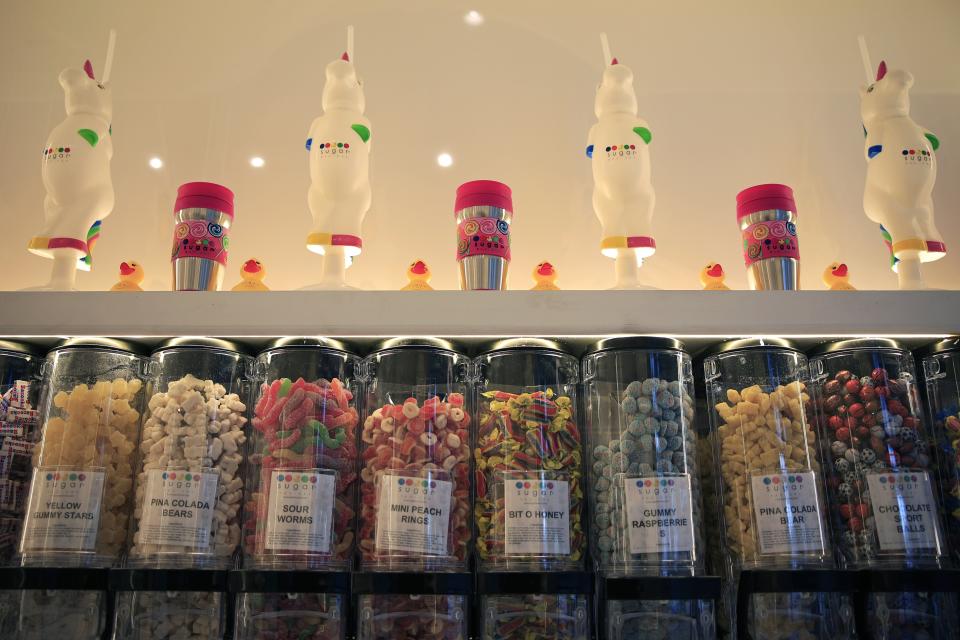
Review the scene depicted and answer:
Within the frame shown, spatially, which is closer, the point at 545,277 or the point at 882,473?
the point at 882,473

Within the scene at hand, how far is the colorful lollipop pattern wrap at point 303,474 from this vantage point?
0.97 metres

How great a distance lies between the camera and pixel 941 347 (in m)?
1.11

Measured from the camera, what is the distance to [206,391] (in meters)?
1.06

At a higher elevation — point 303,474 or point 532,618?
point 303,474

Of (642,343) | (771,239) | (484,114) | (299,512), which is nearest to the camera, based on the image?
(299,512)

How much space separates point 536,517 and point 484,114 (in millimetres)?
780

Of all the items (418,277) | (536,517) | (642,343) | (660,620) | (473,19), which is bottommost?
(660,620)

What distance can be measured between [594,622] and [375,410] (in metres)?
0.38

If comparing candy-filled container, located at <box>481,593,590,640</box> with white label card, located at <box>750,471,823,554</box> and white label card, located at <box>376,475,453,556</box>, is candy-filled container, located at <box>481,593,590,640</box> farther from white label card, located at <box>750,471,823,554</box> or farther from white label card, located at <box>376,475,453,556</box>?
white label card, located at <box>750,471,823,554</box>

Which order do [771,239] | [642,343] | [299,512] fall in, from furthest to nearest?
[771,239], [642,343], [299,512]

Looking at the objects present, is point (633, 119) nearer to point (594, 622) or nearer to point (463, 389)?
point (463, 389)

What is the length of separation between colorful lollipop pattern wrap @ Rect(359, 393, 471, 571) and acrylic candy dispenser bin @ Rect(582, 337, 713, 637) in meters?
0.17

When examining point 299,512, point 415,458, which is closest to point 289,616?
point 299,512

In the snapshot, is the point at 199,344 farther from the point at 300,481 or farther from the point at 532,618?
the point at 532,618
